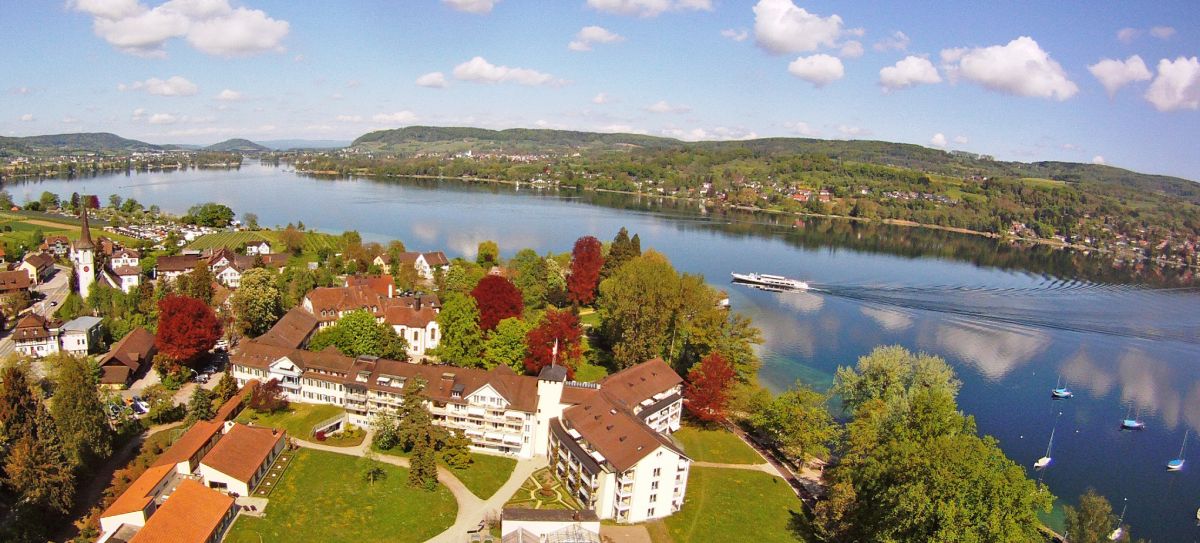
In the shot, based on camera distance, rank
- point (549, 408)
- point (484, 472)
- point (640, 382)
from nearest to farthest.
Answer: point (484, 472) < point (549, 408) < point (640, 382)

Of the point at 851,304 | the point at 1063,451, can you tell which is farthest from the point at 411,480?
the point at 851,304

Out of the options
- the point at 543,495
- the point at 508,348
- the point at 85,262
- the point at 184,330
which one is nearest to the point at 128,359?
the point at 184,330

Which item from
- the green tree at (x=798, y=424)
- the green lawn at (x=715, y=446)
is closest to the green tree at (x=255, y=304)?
the green lawn at (x=715, y=446)

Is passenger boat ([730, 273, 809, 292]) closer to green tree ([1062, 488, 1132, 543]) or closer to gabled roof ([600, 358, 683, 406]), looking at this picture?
gabled roof ([600, 358, 683, 406])

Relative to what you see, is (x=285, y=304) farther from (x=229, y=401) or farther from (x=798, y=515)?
(x=798, y=515)

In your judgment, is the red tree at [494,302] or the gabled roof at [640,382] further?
the red tree at [494,302]

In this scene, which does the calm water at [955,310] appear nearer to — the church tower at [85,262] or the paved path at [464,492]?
the paved path at [464,492]

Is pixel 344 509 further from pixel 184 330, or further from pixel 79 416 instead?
pixel 184 330
